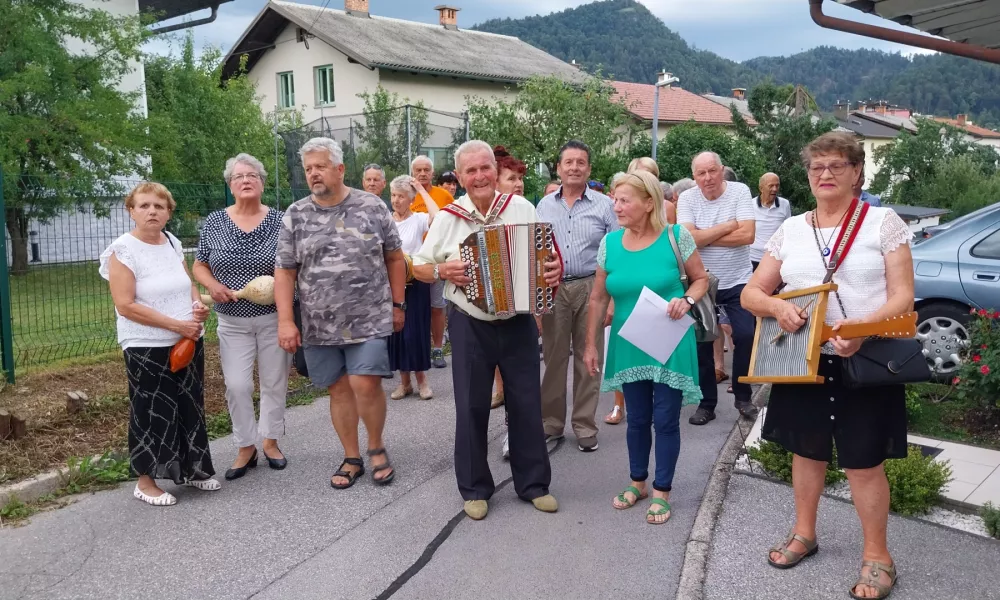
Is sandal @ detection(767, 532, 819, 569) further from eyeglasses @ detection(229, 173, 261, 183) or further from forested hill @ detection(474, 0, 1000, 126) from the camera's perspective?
forested hill @ detection(474, 0, 1000, 126)

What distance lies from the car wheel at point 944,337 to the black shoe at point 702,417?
2.41m

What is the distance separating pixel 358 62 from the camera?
30.4 meters

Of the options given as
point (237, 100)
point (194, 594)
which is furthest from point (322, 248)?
point (237, 100)

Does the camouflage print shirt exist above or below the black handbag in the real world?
above

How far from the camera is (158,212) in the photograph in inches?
191

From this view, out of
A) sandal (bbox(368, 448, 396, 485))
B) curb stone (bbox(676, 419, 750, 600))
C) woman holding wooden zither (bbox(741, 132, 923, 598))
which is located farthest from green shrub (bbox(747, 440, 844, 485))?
sandal (bbox(368, 448, 396, 485))

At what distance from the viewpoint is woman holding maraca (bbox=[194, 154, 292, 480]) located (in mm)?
5262

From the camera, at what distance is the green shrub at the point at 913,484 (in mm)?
4445

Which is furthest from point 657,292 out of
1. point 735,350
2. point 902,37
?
point 902,37

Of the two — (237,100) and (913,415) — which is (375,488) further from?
(237,100)

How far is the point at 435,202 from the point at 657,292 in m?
4.16

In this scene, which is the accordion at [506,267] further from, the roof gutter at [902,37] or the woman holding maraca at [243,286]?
the roof gutter at [902,37]

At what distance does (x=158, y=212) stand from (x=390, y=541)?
2382mm

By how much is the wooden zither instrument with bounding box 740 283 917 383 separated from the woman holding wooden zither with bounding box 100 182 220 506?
332cm
